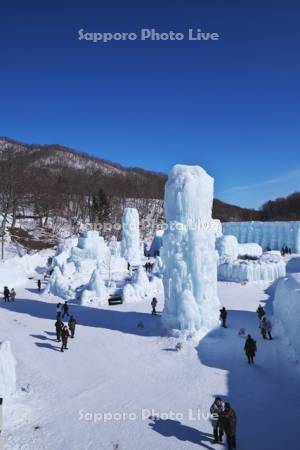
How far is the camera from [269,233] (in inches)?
2013

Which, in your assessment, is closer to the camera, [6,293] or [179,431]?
[179,431]

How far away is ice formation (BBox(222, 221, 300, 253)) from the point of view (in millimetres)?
47469

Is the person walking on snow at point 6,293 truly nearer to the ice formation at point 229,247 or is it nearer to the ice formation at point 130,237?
the ice formation at point 130,237

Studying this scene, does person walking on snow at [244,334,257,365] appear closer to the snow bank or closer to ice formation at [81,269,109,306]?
ice formation at [81,269,109,306]

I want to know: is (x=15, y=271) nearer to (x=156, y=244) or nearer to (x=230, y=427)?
(x=230, y=427)

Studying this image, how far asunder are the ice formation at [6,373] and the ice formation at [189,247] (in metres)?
7.51

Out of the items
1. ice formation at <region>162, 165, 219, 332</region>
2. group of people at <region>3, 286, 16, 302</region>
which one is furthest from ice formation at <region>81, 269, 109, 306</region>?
ice formation at <region>162, 165, 219, 332</region>

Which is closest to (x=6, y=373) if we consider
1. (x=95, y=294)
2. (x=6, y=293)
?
(x=95, y=294)

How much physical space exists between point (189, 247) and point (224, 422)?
9.17 m

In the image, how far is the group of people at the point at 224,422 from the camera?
24.7ft

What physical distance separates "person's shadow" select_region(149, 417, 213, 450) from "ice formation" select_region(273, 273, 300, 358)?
5.18 m

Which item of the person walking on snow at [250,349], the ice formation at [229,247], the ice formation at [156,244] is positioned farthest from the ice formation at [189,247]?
the ice formation at [156,244]

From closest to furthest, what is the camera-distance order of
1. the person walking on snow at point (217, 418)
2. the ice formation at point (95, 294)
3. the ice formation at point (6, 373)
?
the person walking on snow at point (217, 418)
the ice formation at point (6, 373)
the ice formation at point (95, 294)

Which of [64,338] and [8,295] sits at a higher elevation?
[8,295]
